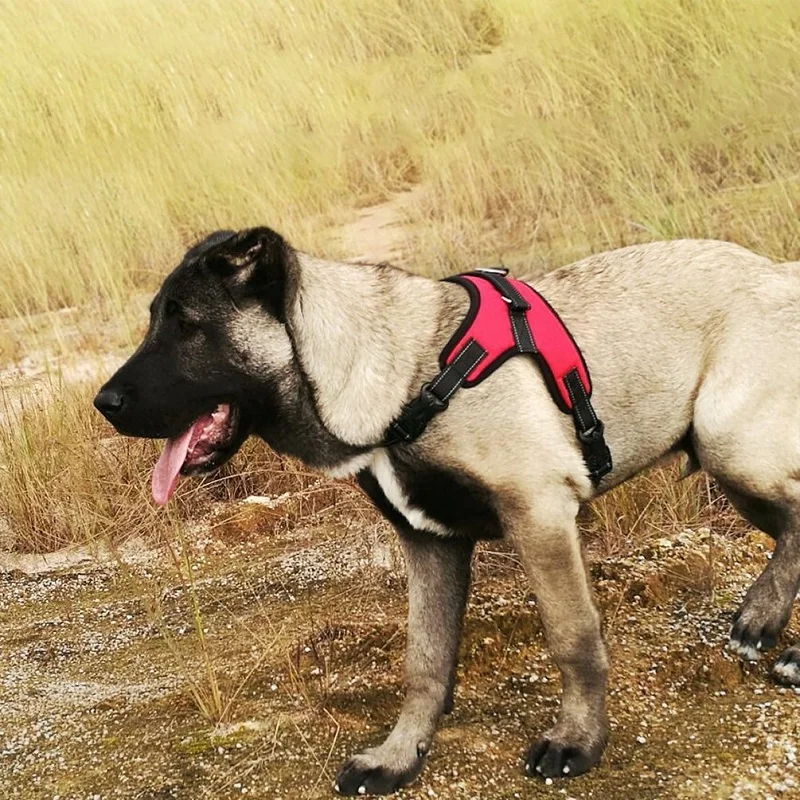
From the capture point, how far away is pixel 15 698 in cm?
346

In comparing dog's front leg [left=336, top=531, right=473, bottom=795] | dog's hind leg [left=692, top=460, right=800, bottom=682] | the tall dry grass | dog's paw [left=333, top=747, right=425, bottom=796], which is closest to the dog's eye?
dog's front leg [left=336, top=531, right=473, bottom=795]

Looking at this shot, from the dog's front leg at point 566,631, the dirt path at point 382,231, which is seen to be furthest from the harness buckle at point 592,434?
the dirt path at point 382,231

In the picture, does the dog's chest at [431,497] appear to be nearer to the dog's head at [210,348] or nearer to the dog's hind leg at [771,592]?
the dog's head at [210,348]

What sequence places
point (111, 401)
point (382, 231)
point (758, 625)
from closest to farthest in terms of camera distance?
point (111, 401) < point (758, 625) < point (382, 231)

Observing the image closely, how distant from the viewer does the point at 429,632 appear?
9.99ft

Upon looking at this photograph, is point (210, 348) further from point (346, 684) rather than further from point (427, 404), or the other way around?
point (346, 684)

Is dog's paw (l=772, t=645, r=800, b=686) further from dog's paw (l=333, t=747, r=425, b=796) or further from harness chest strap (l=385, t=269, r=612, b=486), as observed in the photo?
dog's paw (l=333, t=747, r=425, b=796)

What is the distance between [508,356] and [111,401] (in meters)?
1.12

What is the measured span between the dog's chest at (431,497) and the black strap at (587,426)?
368 mm

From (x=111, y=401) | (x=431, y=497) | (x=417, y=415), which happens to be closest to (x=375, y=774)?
(x=431, y=497)

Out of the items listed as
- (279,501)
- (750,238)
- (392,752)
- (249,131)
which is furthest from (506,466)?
(249,131)

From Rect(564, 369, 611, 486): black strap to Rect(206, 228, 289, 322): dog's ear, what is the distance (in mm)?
881

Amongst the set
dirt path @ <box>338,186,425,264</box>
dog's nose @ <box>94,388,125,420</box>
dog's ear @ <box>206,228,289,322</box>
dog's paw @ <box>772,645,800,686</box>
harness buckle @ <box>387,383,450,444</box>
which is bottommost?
dirt path @ <box>338,186,425,264</box>

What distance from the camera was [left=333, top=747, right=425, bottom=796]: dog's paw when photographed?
9.25 feet
